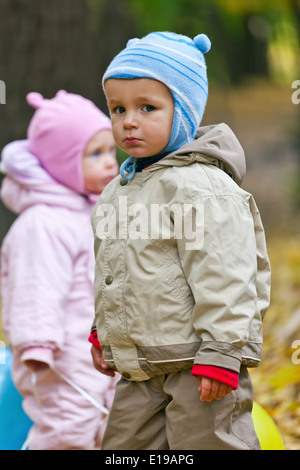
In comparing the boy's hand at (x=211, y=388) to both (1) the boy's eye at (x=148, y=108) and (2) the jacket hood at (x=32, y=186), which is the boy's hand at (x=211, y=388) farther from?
(2) the jacket hood at (x=32, y=186)

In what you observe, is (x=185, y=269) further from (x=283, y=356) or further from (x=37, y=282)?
(x=283, y=356)

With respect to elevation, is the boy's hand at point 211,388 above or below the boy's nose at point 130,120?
below

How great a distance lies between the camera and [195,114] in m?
2.53

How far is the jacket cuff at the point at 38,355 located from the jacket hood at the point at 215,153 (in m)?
1.23

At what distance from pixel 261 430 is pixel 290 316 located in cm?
288

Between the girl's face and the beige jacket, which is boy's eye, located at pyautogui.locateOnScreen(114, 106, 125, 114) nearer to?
the beige jacket

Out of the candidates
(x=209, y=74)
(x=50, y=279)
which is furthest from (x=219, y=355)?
(x=209, y=74)

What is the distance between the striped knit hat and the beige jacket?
0.08m

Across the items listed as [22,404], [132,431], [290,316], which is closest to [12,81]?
[290,316]

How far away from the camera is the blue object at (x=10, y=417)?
141 inches

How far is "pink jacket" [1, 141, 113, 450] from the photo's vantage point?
340 cm

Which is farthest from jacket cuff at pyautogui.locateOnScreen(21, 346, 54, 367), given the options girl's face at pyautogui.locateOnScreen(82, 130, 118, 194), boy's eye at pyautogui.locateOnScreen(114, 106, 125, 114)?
boy's eye at pyautogui.locateOnScreen(114, 106, 125, 114)

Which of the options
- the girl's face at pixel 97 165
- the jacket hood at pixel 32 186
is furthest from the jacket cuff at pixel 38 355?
the girl's face at pixel 97 165

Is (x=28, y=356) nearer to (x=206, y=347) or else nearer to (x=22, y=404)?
(x=22, y=404)
